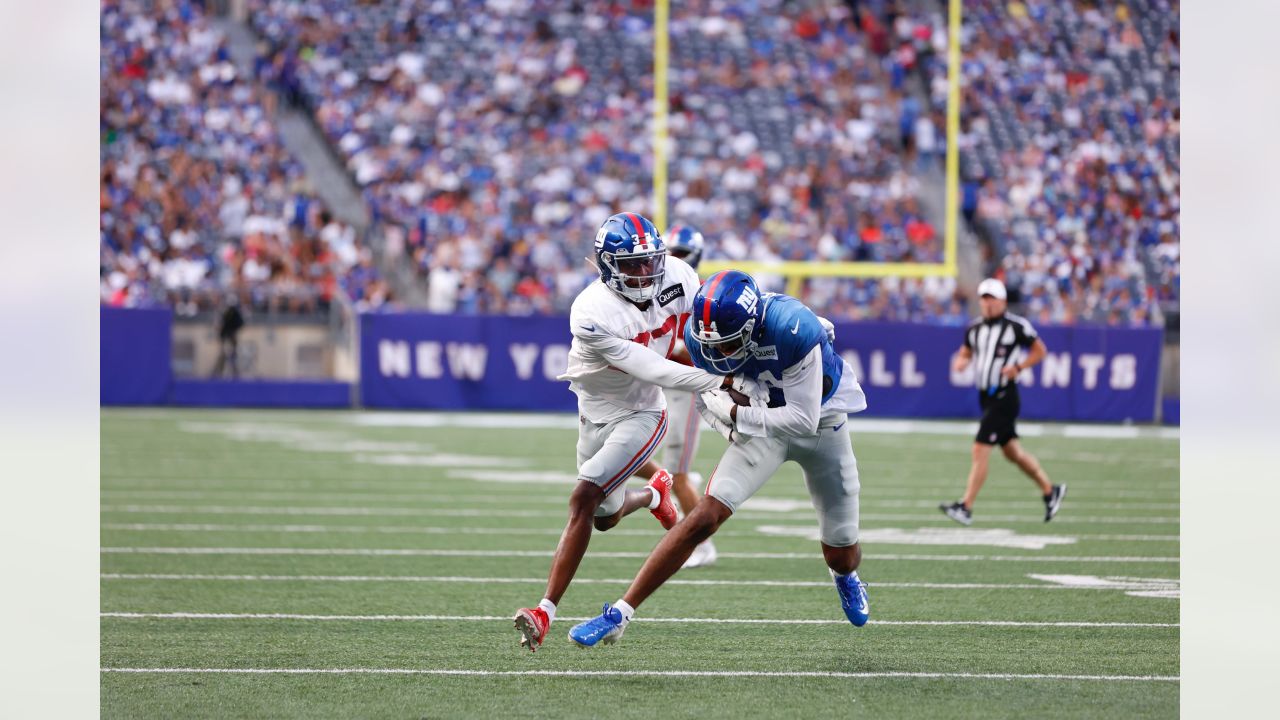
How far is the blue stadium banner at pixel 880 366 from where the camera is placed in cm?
1930

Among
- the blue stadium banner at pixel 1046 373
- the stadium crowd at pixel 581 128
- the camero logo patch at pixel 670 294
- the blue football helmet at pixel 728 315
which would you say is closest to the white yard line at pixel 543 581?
the camero logo patch at pixel 670 294

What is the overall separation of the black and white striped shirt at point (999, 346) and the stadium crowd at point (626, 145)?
1003 cm

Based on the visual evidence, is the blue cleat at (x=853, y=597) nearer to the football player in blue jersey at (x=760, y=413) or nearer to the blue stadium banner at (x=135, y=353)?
the football player in blue jersey at (x=760, y=413)

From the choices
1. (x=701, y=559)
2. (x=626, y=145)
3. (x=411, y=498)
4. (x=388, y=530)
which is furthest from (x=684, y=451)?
(x=626, y=145)

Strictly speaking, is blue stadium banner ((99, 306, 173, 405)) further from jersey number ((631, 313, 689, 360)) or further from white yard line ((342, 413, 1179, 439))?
jersey number ((631, 313, 689, 360))

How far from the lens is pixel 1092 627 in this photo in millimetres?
6047

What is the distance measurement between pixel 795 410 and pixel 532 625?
3.58ft

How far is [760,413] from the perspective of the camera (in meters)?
5.30

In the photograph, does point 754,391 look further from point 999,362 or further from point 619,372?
point 999,362

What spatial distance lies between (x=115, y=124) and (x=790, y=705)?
20241 millimetres

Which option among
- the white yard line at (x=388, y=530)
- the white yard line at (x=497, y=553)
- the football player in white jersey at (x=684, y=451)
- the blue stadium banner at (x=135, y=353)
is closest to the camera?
the football player in white jersey at (x=684, y=451)

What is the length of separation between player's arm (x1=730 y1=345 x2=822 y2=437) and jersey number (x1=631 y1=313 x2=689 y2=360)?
595mm
